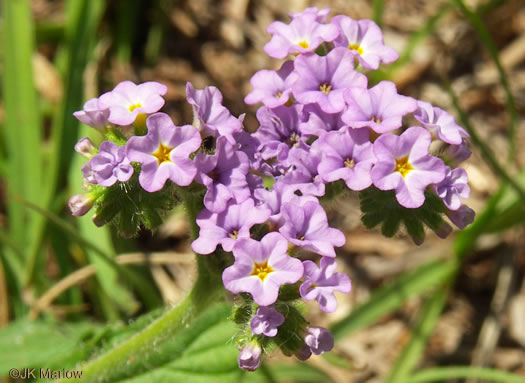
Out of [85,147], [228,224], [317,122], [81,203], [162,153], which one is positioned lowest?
[81,203]

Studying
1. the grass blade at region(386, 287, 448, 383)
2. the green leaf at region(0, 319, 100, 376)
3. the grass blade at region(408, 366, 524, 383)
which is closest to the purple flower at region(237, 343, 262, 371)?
the green leaf at region(0, 319, 100, 376)

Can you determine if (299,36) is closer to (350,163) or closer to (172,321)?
(350,163)

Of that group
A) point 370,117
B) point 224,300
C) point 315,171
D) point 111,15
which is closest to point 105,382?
point 224,300

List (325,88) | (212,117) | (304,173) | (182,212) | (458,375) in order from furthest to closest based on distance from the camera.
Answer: (182,212)
(458,375)
(325,88)
(212,117)
(304,173)

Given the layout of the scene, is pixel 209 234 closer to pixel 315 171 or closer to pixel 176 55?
pixel 315 171

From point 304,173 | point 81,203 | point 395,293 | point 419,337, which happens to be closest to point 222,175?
point 304,173

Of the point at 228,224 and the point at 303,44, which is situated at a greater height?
the point at 303,44

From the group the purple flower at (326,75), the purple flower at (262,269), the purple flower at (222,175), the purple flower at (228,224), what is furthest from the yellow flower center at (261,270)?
the purple flower at (326,75)
